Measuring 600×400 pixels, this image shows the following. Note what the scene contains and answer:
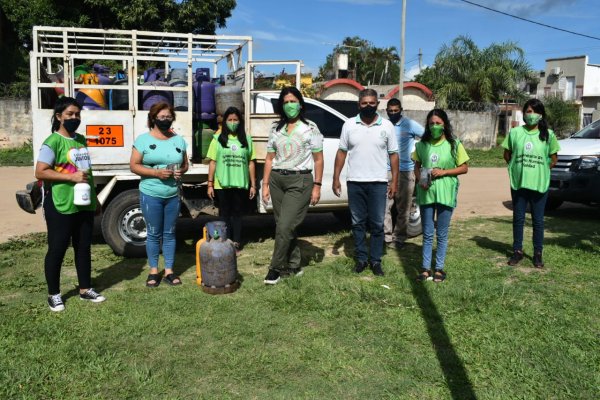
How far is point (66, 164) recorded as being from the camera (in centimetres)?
446

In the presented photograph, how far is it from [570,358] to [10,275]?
526 cm

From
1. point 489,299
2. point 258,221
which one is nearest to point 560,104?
point 258,221

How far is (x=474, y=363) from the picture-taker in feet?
11.7

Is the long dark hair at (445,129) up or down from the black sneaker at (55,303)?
up

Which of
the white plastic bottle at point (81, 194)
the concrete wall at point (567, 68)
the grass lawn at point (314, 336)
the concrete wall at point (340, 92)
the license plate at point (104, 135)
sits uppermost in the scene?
the concrete wall at point (567, 68)

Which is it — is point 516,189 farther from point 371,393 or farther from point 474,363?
point 371,393

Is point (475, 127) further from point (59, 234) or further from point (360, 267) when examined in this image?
point (59, 234)

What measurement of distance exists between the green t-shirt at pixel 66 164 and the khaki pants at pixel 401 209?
12.2 ft

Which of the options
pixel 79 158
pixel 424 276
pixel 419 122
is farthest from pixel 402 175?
pixel 419 122

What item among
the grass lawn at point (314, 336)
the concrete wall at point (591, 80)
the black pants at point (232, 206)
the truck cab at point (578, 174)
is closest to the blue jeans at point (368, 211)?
the grass lawn at point (314, 336)

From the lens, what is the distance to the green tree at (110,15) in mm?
20297

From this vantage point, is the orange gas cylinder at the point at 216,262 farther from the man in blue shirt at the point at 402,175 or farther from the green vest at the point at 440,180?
the man in blue shirt at the point at 402,175

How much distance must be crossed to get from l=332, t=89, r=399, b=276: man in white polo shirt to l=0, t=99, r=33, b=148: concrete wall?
54.2 ft

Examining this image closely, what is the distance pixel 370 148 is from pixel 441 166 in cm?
72
